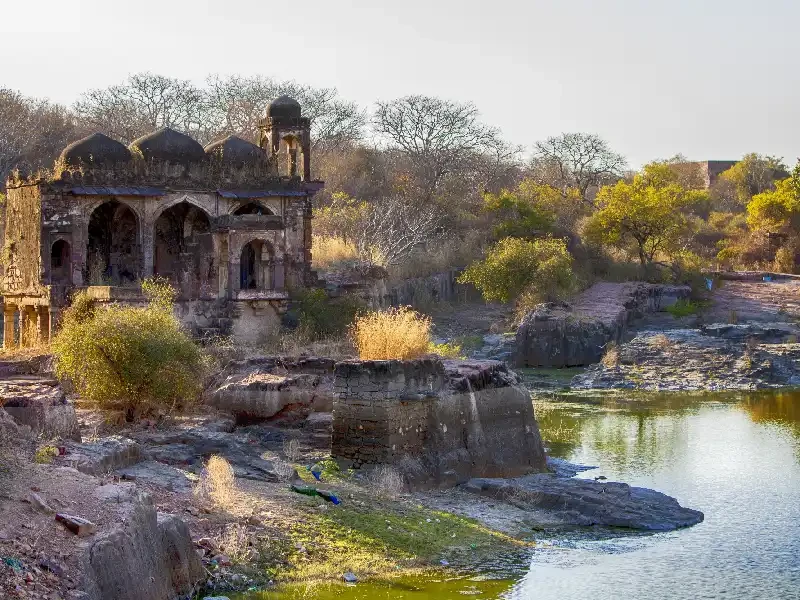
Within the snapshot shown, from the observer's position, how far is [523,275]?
101 feet

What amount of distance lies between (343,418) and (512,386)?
2.64 m

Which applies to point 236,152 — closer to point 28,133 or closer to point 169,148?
point 169,148

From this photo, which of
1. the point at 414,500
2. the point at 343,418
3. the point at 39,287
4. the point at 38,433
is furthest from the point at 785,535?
the point at 39,287

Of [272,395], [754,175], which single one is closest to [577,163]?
[754,175]

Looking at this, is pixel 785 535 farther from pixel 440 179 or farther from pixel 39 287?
pixel 440 179

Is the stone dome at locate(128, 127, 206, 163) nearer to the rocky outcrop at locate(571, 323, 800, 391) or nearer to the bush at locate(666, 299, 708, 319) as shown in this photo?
the rocky outcrop at locate(571, 323, 800, 391)

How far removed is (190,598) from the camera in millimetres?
8828

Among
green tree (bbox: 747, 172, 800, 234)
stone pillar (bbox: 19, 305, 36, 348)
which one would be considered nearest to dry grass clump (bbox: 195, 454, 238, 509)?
stone pillar (bbox: 19, 305, 36, 348)

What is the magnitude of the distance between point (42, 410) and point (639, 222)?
26471 millimetres

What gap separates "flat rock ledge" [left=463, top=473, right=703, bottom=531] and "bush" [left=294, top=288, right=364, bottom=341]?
8.28 meters

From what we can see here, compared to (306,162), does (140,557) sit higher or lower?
lower

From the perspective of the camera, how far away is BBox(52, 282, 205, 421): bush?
585 inches

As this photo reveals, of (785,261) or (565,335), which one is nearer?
(565,335)

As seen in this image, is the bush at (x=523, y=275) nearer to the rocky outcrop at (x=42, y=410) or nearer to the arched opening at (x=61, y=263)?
the arched opening at (x=61, y=263)
